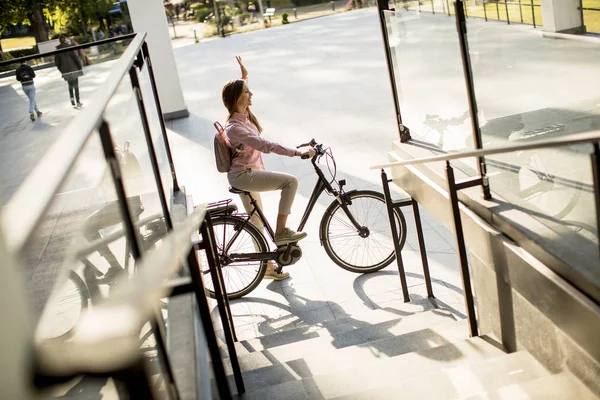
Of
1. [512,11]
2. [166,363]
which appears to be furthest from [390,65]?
[166,363]

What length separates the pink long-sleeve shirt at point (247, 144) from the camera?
17.5 feet

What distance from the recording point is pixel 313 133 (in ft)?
34.5

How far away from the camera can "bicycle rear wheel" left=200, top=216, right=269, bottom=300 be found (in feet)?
18.4

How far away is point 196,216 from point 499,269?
1.73 metres

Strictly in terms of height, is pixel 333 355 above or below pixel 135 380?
below

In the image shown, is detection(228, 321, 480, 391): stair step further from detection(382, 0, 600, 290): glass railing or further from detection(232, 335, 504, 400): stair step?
detection(382, 0, 600, 290): glass railing

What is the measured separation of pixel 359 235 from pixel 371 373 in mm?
2160

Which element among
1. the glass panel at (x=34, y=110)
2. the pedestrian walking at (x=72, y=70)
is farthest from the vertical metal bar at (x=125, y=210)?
the pedestrian walking at (x=72, y=70)

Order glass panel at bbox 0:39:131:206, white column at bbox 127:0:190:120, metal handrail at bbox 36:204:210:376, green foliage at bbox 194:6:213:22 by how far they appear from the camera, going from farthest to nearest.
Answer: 1. green foliage at bbox 194:6:213:22
2. white column at bbox 127:0:190:120
3. glass panel at bbox 0:39:131:206
4. metal handrail at bbox 36:204:210:376

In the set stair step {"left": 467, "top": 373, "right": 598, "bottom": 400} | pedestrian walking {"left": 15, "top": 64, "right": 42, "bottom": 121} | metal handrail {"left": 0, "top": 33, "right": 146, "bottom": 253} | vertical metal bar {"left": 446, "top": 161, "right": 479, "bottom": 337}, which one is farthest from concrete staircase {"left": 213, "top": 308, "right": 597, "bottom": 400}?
pedestrian walking {"left": 15, "top": 64, "right": 42, "bottom": 121}

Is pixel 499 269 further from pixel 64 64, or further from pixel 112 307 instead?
pixel 64 64

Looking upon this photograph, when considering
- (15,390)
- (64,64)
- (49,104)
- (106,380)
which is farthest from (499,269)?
(49,104)

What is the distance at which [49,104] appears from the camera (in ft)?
25.2

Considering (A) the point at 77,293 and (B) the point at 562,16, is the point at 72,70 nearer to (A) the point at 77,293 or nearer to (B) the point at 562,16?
(B) the point at 562,16
